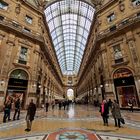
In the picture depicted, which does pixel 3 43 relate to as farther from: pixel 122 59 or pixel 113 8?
pixel 113 8

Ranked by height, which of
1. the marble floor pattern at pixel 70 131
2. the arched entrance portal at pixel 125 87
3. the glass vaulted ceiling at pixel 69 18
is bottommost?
the marble floor pattern at pixel 70 131

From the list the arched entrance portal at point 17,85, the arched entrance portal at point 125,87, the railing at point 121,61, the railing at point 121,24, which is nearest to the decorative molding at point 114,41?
the railing at point 121,24

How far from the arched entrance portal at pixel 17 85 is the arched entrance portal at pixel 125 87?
14048 millimetres

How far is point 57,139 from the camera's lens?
15.6ft

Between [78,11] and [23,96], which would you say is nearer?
[23,96]

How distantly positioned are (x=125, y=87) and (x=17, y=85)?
15.8m

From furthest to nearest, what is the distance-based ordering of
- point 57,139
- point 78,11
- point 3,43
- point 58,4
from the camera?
point 78,11 → point 58,4 → point 3,43 → point 57,139

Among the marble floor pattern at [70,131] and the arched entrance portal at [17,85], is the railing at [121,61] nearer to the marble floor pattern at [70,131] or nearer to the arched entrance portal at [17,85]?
the marble floor pattern at [70,131]

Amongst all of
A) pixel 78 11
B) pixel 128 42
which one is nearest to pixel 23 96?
pixel 128 42

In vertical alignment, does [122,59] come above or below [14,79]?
above

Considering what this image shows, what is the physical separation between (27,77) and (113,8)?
1920 centimetres

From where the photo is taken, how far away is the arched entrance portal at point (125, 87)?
1584 cm

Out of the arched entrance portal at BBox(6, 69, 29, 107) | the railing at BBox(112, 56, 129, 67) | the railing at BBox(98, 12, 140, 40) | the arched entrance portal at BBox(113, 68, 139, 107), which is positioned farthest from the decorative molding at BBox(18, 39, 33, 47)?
the arched entrance portal at BBox(113, 68, 139, 107)

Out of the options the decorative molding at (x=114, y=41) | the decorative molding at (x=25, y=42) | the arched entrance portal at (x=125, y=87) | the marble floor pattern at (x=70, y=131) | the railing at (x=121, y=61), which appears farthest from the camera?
the decorative molding at (x=25, y=42)
